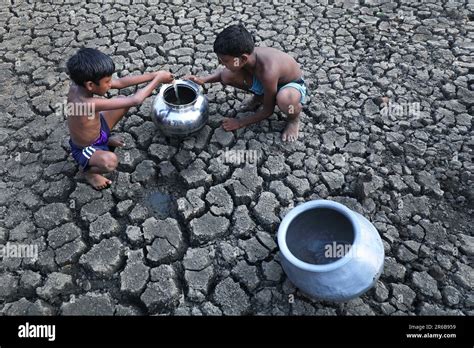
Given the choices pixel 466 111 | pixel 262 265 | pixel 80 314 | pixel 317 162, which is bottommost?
pixel 80 314

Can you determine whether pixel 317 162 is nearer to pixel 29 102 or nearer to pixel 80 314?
pixel 80 314

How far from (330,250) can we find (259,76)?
4.69ft

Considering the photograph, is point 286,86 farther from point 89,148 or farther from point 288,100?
point 89,148

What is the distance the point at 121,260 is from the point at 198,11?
3.13m

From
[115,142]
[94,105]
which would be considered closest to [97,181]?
[115,142]

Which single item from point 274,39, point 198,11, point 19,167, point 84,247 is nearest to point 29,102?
point 19,167

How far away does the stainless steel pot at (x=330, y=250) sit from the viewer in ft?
7.82

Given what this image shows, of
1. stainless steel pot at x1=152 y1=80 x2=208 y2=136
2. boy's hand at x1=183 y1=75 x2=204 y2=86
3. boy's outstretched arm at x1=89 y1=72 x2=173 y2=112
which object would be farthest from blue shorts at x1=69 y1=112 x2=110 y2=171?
boy's hand at x1=183 y1=75 x2=204 y2=86

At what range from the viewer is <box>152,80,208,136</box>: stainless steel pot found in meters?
3.32

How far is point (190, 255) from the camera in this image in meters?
2.92

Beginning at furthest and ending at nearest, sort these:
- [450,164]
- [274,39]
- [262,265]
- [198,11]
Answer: [198,11] → [274,39] → [450,164] → [262,265]

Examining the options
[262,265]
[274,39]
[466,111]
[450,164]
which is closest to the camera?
[262,265]

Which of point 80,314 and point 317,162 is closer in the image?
point 80,314

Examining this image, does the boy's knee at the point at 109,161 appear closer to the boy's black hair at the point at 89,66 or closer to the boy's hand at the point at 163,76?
the boy's black hair at the point at 89,66
